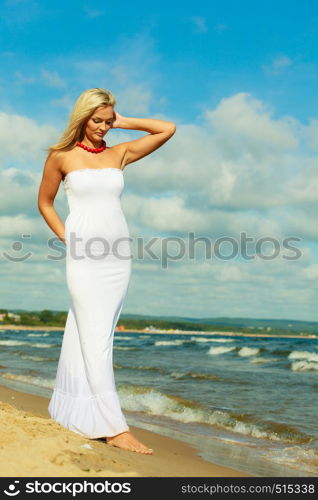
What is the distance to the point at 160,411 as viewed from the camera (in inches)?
358

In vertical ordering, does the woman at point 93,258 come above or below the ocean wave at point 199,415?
above

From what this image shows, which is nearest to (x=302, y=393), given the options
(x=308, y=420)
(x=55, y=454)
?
(x=308, y=420)

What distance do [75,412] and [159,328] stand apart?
121 m

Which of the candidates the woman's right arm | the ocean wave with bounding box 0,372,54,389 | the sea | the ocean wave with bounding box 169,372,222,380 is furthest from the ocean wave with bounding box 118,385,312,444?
the woman's right arm

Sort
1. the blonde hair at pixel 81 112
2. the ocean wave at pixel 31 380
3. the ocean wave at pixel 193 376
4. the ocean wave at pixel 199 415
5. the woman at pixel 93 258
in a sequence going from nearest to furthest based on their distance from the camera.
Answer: the blonde hair at pixel 81 112, the woman at pixel 93 258, the ocean wave at pixel 199 415, the ocean wave at pixel 31 380, the ocean wave at pixel 193 376

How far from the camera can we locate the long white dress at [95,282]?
4555mm

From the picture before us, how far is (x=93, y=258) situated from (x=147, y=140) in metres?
1.10

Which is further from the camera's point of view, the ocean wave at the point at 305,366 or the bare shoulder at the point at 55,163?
the ocean wave at the point at 305,366

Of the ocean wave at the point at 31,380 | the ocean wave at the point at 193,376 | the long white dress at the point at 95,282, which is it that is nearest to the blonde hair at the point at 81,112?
the long white dress at the point at 95,282

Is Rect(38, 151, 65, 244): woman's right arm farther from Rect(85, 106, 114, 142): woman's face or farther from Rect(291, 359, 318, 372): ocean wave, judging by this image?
Rect(291, 359, 318, 372): ocean wave

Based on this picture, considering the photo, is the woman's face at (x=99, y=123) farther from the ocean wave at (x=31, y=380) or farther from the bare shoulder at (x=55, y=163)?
the ocean wave at (x=31, y=380)

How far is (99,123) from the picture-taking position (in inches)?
179

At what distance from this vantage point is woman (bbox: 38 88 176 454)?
455cm

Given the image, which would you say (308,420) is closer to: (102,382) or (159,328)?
(102,382)
